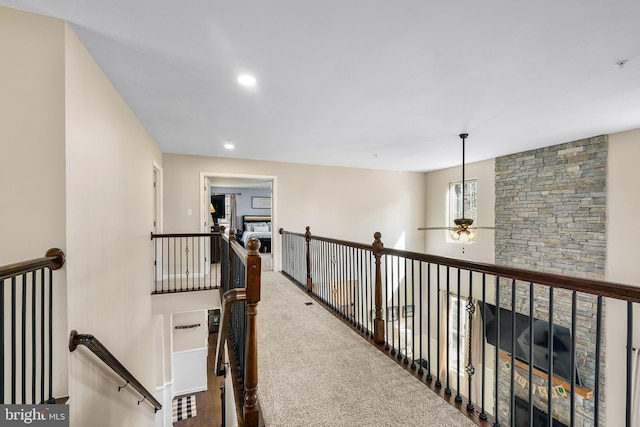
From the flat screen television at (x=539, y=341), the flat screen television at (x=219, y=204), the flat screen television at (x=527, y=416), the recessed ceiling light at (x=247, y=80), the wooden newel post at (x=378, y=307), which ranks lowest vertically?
the flat screen television at (x=527, y=416)

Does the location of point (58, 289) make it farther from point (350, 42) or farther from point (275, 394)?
point (350, 42)

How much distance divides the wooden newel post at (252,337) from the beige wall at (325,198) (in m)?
4.60

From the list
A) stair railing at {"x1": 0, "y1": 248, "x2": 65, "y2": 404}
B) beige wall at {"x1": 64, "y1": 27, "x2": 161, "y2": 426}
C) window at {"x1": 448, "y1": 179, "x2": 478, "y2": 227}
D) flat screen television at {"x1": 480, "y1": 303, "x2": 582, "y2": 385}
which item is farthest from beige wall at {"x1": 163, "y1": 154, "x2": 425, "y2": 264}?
stair railing at {"x1": 0, "y1": 248, "x2": 65, "y2": 404}

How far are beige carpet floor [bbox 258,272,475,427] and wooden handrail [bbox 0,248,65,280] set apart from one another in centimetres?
156

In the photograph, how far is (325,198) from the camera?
22.4 feet

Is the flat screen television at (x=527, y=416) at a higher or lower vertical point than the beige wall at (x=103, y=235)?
lower

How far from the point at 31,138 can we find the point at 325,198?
5370 millimetres

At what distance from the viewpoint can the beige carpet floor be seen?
5.94 feet

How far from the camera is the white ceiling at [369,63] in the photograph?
1790 mm

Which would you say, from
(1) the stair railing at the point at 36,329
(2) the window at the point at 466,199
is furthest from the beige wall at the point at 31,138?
(2) the window at the point at 466,199

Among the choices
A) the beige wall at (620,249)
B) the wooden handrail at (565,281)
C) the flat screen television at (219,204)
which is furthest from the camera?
the flat screen television at (219,204)

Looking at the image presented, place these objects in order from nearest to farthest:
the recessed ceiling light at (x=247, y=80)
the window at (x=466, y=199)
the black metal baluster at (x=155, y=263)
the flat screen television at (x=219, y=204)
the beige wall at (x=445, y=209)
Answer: the recessed ceiling light at (x=247, y=80), the black metal baluster at (x=155, y=263), the beige wall at (x=445, y=209), the window at (x=466, y=199), the flat screen television at (x=219, y=204)

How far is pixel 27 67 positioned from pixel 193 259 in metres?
4.27

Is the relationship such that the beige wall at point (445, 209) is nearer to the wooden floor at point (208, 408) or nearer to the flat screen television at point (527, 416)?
the flat screen television at point (527, 416)
